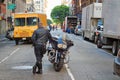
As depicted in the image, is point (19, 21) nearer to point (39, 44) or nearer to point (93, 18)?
point (93, 18)

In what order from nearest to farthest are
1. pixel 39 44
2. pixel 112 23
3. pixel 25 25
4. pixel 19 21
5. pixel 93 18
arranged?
1. pixel 39 44
2. pixel 112 23
3. pixel 25 25
4. pixel 19 21
5. pixel 93 18

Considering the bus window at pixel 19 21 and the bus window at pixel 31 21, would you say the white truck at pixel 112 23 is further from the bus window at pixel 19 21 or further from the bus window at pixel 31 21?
the bus window at pixel 19 21

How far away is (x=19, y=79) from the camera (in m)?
11.9

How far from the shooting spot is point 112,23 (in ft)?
72.0

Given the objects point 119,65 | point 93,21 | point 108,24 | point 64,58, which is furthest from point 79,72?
point 93,21

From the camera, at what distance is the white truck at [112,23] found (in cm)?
2083

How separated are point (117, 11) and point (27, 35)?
39.5ft

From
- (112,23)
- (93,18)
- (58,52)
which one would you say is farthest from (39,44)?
(93,18)

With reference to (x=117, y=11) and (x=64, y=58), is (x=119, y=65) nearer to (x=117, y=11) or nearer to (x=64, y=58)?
(x=64, y=58)

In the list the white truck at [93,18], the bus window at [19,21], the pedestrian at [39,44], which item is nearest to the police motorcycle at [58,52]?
the pedestrian at [39,44]

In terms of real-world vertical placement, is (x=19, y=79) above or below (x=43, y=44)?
below

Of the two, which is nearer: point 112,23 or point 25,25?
point 112,23

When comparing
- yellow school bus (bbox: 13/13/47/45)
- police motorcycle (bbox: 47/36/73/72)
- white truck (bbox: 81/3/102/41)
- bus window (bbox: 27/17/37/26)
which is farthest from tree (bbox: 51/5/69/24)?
police motorcycle (bbox: 47/36/73/72)

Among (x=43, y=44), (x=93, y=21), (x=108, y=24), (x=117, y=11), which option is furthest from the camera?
(x=93, y=21)
